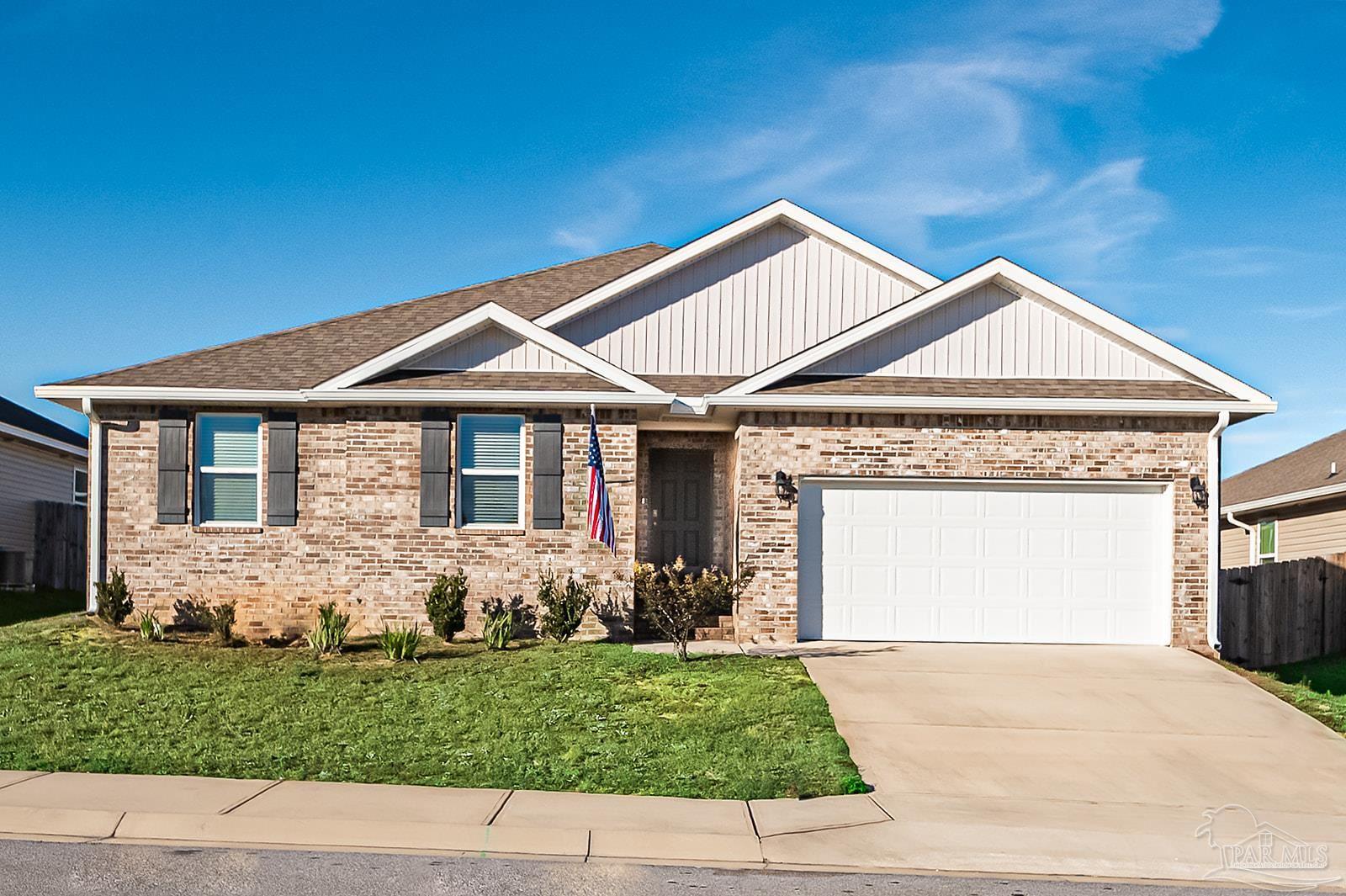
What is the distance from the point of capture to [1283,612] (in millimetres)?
17000

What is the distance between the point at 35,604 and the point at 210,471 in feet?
18.6

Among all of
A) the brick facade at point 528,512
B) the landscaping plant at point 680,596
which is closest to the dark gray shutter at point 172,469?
the brick facade at point 528,512

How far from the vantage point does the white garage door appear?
1529 centimetres

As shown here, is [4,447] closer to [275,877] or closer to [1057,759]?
[275,877]

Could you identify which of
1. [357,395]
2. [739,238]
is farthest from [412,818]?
[739,238]

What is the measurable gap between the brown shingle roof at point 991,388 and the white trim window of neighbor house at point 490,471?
349 centimetres

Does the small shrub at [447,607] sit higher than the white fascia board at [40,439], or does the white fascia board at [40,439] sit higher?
the white fascia board at [40,439]

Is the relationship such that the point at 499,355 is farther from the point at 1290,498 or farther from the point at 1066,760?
the point at 1290,498

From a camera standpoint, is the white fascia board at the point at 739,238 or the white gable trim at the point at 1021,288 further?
the white fascia board at the point at 739,238

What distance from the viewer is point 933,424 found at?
15414 millimetres

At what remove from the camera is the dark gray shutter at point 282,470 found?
1561cm

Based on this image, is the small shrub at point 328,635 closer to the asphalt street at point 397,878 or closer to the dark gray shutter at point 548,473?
the dark gray shutter at point 548,473

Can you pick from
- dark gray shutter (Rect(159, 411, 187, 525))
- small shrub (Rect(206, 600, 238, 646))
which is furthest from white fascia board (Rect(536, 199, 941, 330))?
small shrub (Rect(206, 600, 238, 646))

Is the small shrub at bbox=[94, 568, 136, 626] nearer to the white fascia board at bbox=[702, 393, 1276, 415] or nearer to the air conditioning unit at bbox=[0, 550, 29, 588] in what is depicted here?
the air conditioning unit at bbox=[0, 550, 29, 588]
